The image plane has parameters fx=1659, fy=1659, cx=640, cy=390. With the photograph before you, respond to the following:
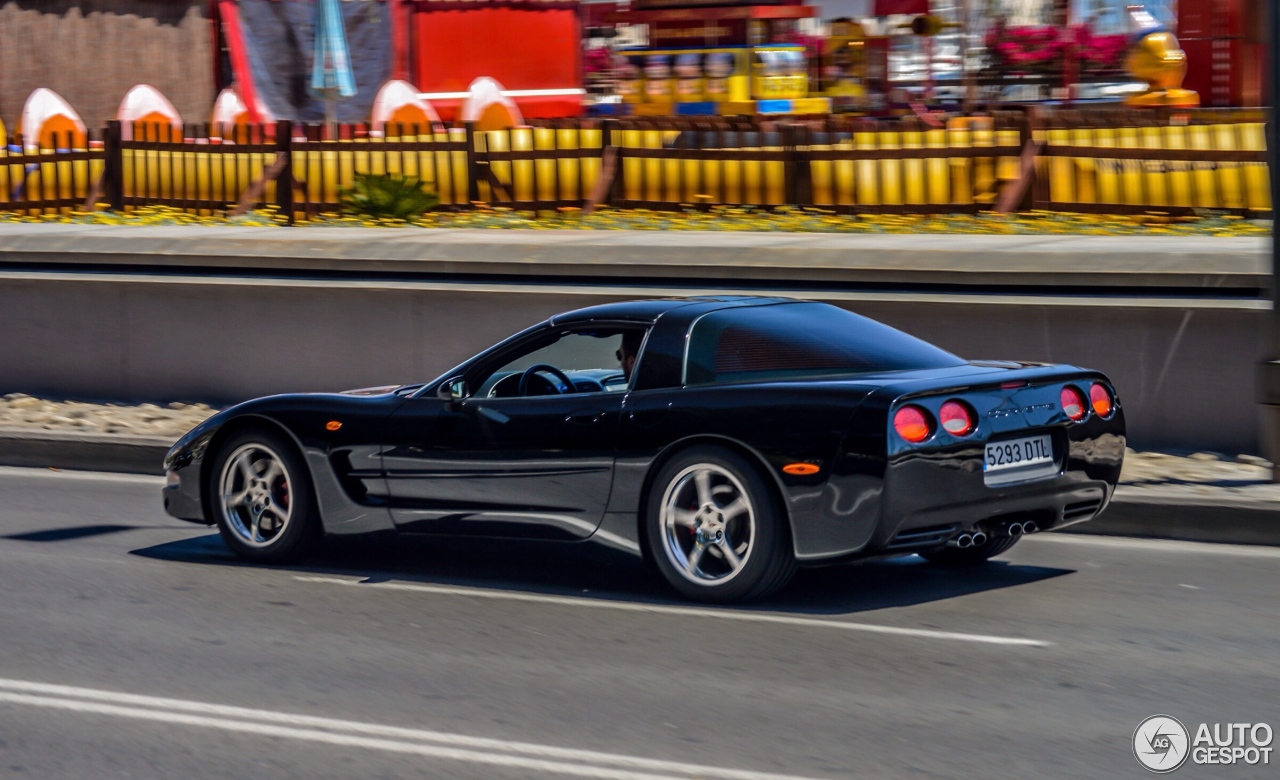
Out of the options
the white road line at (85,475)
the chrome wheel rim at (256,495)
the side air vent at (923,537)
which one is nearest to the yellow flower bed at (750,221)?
the white road line at (85,475)

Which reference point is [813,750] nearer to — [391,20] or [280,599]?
[280,599]

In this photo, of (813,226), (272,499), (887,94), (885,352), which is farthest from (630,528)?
(887,94)

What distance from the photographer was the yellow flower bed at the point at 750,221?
15.7 meters

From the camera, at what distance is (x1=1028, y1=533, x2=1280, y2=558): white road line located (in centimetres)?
791

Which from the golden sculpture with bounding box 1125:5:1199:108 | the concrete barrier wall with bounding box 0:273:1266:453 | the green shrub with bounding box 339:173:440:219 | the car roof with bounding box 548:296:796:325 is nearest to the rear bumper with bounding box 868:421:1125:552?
the car roof with bounding box 548:296:796:325

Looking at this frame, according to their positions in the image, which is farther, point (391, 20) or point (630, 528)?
point (391, 20)

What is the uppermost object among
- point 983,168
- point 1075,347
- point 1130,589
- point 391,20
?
point 391,20

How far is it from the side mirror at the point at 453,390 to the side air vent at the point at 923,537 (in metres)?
2.06

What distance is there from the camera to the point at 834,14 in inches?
1554

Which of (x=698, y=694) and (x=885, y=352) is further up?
(x=885, y=352)

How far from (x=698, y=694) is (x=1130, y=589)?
2.56 m

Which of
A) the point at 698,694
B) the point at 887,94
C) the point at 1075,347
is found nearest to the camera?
the point at 698,694

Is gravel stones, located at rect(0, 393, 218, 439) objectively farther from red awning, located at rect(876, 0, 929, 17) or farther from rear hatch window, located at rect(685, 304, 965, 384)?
red awning, located at rect(876, 0, 929, 17)

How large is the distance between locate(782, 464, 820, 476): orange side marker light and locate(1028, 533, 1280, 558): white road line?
2533 millimetres
